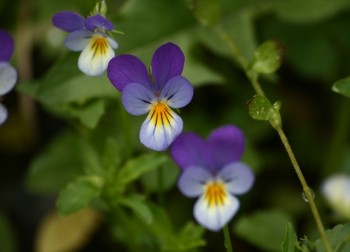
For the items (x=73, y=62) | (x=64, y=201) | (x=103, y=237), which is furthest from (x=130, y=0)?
(x=103, y=237)

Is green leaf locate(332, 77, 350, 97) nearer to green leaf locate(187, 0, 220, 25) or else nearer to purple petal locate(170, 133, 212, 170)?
purple petal locate(170, 133, 212, 170)

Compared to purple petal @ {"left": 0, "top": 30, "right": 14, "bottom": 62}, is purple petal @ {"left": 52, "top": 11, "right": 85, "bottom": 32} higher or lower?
higher

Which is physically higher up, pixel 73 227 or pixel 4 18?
pixel 4 18

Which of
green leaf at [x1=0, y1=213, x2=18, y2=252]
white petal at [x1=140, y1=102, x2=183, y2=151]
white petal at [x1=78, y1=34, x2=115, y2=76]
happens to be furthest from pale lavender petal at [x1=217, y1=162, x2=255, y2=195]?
green leaf at [x1=0, y1=213, x2=18, y2=252]

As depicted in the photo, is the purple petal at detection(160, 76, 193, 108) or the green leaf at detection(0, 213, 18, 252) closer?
the purple petal at detection(160, 76, 193, 108)

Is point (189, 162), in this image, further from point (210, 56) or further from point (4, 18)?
point (4, 18)
